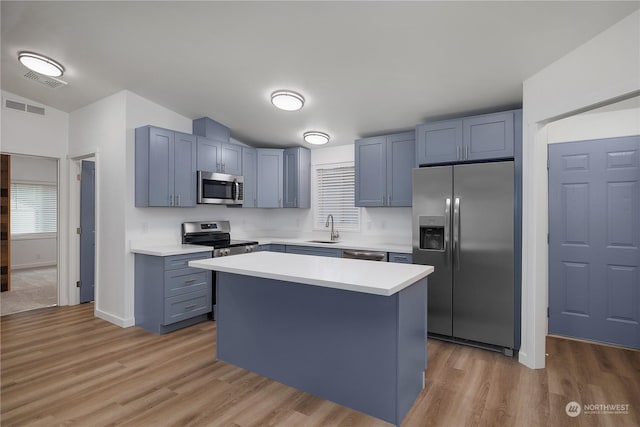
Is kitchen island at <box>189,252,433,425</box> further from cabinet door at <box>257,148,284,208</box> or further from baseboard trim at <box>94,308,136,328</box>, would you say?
cabinet door at <box>257,148,284,208</box>

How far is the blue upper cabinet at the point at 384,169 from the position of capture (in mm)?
4043

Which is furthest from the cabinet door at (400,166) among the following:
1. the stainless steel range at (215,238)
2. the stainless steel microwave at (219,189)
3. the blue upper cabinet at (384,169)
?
the stainless steel microwave at (219,189)

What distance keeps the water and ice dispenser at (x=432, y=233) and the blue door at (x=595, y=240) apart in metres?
1.25

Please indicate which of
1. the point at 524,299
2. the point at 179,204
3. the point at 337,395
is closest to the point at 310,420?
the point at 337,395

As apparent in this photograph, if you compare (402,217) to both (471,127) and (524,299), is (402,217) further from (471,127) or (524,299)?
(524,299)

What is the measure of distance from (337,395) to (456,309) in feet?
5.31

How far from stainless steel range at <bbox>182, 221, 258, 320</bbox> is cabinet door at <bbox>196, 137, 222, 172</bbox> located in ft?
2.56

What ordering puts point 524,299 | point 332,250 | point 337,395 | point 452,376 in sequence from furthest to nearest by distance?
point 332,250 → point 524,299 → point 452,376 → point 337,395

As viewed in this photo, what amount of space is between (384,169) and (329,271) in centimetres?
233

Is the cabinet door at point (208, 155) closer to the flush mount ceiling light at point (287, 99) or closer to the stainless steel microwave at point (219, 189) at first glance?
the stainless steel microwave at point (219, 189)

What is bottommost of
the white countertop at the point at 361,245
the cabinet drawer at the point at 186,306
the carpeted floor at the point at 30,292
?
the carpeted floor at the point at 30,292

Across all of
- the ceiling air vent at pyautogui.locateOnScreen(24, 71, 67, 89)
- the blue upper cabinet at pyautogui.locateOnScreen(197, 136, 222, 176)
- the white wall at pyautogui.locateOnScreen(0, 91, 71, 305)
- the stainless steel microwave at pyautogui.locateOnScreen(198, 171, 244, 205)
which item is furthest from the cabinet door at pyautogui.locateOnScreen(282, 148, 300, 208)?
the white wall at pyautogui.locateOnScreen(0, 91, 71, 305)

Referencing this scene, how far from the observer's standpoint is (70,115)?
15.0 feet

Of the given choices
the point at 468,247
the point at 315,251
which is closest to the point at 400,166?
the point at 468,247
